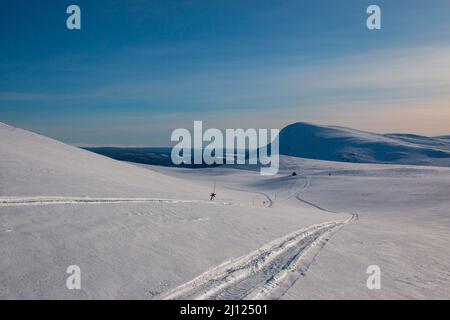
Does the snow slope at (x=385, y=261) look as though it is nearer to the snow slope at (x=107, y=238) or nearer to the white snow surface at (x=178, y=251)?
the white snow surface at (x=178, y=251)

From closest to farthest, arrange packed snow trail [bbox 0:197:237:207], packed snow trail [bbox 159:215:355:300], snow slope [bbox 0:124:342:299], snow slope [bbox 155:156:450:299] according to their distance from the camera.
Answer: snow slope [bbox 0:124:342:299] → packed snow trail [bbox 159:215:355:300] → snow slope [bbox 155:156:450:299] → packed snow trail [bbox 0:197:237:207]

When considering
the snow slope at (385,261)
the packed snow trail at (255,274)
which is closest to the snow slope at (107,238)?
the packed snow trail at (255,274)

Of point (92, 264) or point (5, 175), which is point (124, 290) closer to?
point (92, 264)

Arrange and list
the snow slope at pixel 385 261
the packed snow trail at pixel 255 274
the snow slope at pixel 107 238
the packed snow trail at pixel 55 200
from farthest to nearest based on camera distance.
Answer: the packed snow trail at pixel 55 200 < the snow slope at pixel 385 261 < the packed snow trail at pixel 255 274 < the snow slope at pixel 107 238

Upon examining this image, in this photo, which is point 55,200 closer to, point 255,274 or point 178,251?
point 178,251

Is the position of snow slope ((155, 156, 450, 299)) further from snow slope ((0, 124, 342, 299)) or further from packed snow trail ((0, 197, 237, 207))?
packed snow trail ((0, 197, 237, 207))

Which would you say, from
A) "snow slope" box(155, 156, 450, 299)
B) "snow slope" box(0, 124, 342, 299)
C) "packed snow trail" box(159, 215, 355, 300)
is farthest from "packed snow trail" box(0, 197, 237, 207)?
"snow slope" box(155, 156, 450, 299)

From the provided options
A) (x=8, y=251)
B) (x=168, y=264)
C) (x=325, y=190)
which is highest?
(x=8, y=251)
